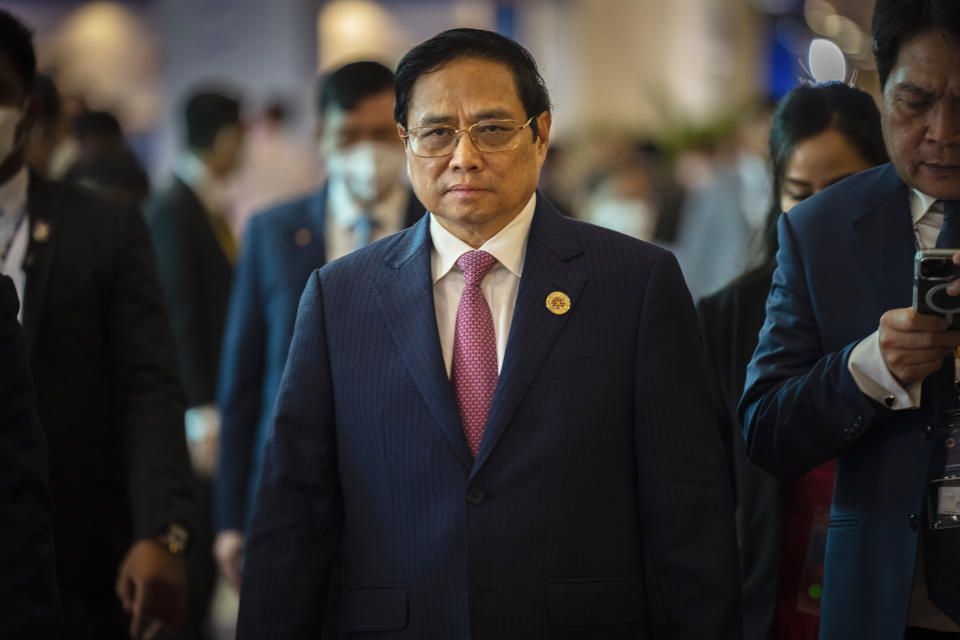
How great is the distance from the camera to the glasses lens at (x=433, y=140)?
243 cm

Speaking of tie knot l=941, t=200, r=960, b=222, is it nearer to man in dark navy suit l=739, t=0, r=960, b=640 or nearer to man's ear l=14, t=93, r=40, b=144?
man in dark navy suit l=739, t=0, r=960, b=640

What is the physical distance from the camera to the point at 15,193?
3053mm

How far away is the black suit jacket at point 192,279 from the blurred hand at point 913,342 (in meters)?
3.32

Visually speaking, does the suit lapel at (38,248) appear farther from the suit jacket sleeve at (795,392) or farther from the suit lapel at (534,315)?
the suit jacket sleeve at (795,392)

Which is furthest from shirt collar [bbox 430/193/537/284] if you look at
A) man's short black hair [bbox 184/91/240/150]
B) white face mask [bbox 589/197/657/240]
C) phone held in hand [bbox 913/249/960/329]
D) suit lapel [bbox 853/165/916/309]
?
white face mask [bbox 589/197/657/240]

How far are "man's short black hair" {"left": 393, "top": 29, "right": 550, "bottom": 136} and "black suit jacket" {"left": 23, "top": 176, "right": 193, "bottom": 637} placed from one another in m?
1.05

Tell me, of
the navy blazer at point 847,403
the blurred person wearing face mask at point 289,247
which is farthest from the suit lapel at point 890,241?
the blurred person wearing face mask at point 289,247

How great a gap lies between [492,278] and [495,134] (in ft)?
0.93

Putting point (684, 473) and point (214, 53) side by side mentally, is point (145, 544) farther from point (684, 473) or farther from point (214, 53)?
point (214, 53)

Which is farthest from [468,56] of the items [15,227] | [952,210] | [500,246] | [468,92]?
[15,227]

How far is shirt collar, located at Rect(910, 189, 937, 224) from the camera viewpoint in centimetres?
237

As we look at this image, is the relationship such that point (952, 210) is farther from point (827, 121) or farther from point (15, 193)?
point (15, 193)

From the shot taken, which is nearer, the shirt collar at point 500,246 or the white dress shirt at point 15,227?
the shirt collar at point 500,246

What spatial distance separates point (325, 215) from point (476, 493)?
6.00 ft
